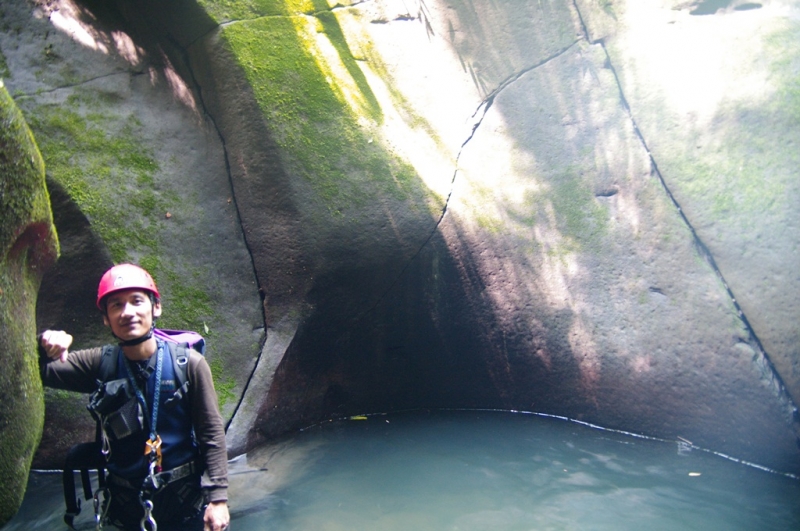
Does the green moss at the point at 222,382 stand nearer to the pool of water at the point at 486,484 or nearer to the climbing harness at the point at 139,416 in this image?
the pool of water at the point at 486,484

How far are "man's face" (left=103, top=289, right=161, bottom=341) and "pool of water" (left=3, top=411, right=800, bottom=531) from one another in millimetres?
1438

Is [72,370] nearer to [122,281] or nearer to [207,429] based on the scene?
[122,281]

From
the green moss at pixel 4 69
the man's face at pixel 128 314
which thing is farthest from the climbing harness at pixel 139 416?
the green moss at pixel 4 69

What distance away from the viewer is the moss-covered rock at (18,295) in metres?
2.44

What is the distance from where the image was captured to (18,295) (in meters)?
2.65

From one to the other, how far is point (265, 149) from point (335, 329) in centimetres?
147

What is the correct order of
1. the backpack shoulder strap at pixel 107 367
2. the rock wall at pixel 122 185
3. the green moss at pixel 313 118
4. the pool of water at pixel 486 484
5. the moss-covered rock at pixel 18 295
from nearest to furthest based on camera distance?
1. the moss-covered rock at pixel 18 295
2. the backpack shoulder strap at pixel 107 367
3. the pool of water at pixel 486 484
4. the rock wall at pixel 122 185
5. the green moss at pixel 313 118

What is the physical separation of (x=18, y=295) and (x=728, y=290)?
437cm

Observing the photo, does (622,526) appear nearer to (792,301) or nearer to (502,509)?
(502,509)

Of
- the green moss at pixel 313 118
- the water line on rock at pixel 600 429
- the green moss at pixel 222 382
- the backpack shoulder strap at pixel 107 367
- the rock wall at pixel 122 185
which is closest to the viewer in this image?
the backpack shoulder strap at pixel 107 367

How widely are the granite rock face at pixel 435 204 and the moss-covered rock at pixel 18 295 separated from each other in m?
1.33

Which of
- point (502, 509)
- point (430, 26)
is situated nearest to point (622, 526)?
point (502, 509)

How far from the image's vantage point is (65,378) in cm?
273

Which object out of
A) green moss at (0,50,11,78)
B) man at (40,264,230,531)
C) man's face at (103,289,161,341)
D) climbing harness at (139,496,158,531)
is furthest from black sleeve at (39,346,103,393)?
green moss at (0,50,11,78)
